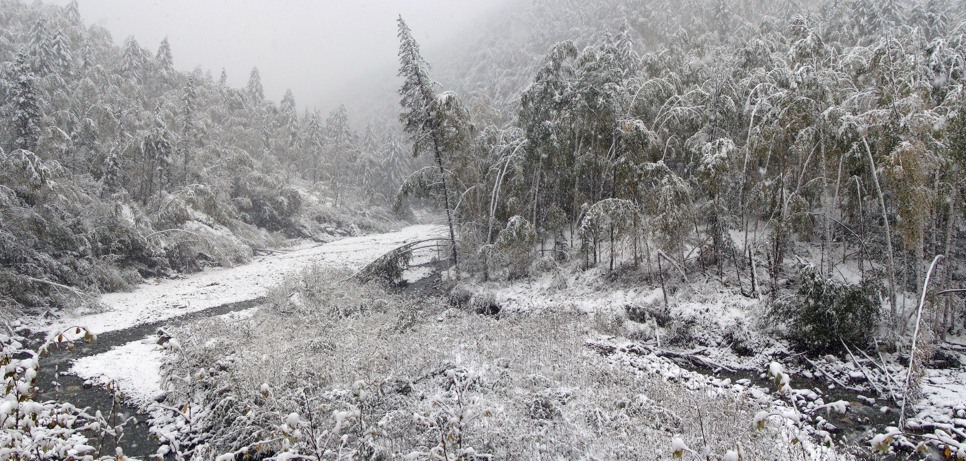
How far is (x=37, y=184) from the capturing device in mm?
21281

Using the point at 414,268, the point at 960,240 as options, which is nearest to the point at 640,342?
the point at 960,240

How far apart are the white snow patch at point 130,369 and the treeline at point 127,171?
3490 mm

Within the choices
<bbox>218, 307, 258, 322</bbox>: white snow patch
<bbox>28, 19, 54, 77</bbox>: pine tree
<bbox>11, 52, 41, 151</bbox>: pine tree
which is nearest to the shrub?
<bbox>218, 307, 258, 322</bbox>: white snow patch

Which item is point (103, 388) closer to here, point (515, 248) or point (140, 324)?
point (140, 324)

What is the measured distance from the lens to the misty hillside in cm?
883

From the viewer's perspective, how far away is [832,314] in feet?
43.5

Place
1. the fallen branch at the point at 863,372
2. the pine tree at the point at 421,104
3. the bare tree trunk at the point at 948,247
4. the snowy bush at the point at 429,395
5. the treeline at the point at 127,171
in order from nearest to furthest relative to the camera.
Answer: the snowy bush at the point at 429,395 → the fallen branch at the point at 863,372 → the bare tree trunk at the point at 948,247 → the pine tree at the point at 421,104 → the treeline at the point at 127,171

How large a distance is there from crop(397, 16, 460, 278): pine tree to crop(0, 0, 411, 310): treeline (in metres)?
14.2

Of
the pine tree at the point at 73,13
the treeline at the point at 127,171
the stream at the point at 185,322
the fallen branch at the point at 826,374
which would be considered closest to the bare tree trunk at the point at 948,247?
the fallen branch at the point at 826,374

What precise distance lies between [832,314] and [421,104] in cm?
1681

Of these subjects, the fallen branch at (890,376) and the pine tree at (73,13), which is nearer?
the fallen branch at (890,376)

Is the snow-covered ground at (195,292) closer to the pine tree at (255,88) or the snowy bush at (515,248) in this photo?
the snowy bush at (515,248)

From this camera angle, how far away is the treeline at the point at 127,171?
70.5 ft

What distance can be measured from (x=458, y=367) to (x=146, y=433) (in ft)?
22.3
